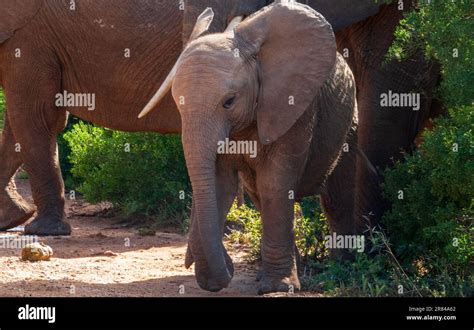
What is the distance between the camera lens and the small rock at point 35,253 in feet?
33.6

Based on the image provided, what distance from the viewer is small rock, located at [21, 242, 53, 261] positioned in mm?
10234

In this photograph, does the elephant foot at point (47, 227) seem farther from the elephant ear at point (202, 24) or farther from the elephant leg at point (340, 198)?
the elephant ear at point (202, 24)

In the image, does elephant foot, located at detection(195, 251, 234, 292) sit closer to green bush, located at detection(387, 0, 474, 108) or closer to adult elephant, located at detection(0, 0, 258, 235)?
green bush, located at detection(387, 0, 474, 108)

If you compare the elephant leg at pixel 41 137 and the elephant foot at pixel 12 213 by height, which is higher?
the elephant leg at pixel 41 137

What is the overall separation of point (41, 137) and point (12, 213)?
91 centimetres

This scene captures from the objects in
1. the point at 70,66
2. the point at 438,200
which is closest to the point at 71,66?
the point at 70,66

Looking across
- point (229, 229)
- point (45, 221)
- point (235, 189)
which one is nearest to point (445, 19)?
point (235, 189)

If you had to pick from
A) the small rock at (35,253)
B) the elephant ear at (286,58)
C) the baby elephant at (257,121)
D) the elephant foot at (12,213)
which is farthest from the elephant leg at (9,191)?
the elephant ear at (286,58)

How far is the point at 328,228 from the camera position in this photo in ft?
34.1

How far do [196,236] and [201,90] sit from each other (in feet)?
3.13

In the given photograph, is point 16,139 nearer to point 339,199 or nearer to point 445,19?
point 339,199

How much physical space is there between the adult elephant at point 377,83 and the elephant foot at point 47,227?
2.61 m

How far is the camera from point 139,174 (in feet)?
42.1

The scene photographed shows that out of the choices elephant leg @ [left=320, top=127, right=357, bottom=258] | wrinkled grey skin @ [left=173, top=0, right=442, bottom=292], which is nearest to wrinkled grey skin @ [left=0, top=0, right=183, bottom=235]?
wrinkled grey skin @ [left=173, top=0, right=442, bottom=292]
